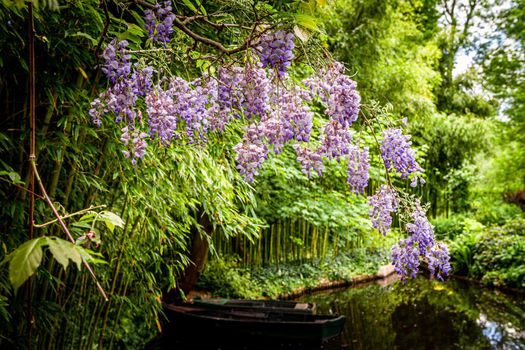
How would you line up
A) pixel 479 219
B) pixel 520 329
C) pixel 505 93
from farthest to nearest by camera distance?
1. pixel 505 93
2. pixel 479 219
3. pixel 520 329

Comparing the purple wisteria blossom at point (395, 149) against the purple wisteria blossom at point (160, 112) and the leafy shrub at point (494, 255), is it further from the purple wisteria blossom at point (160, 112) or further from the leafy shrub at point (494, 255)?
the leafy shrub at point (494, 255)

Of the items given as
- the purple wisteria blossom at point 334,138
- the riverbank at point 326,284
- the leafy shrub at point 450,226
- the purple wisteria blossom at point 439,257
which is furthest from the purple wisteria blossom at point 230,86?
the leafy shrub at point 450,226

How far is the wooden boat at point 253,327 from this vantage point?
484cm

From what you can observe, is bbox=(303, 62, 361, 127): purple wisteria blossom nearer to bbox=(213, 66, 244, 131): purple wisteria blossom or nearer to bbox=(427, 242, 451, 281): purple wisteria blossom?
bbox=(213, 66, 244, 131): purple wisteria blossom

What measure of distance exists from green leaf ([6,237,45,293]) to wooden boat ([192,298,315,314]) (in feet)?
15.2

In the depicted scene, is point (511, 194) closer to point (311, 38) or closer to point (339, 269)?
point (339, 269)

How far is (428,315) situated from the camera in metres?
6.42

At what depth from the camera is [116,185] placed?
2.62m

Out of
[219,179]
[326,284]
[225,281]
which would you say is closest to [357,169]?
[219,179]

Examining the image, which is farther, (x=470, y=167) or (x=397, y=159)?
(x=470, y=167)

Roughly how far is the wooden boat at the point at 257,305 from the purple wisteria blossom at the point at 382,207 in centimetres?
385

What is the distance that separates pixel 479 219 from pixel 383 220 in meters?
10.6

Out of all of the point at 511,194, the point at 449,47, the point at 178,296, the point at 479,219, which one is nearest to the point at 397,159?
the point at 178,296

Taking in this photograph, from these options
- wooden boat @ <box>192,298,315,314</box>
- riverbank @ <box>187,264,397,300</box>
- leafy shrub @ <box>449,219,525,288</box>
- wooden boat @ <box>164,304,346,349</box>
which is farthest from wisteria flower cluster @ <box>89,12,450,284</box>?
leafy shrub @ <box>449,219,525,288</box>
